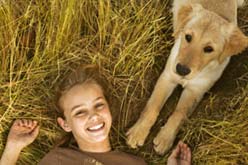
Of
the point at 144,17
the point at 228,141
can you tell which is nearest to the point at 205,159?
the point at 228,141

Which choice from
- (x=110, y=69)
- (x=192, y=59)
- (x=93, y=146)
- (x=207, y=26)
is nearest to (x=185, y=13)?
(x=207, y=26)

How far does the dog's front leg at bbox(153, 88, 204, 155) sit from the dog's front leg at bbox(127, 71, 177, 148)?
0.28 feet

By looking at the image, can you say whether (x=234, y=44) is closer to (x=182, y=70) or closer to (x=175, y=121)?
(x=182, y=70)

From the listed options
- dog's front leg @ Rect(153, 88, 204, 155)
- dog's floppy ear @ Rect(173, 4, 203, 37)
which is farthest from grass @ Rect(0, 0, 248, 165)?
dog's floppy ear @ Rect(173, 4, 203, 37)

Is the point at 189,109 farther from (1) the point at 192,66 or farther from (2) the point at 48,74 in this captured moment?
(2) the point at 48,74

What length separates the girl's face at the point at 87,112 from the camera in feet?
8.84

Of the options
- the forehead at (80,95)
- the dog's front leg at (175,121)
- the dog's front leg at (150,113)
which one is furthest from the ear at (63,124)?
the dog's front leg at (175,121)

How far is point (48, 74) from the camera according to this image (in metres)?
3.03

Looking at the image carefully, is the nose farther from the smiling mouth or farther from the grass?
the grass

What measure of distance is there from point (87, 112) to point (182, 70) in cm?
57

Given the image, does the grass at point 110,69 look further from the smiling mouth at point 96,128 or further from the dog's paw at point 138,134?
the smiling mouth at point 96,128

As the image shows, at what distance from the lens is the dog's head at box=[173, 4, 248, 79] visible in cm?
265

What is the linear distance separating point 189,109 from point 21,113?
1028mm

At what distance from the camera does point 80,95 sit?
107 inches
